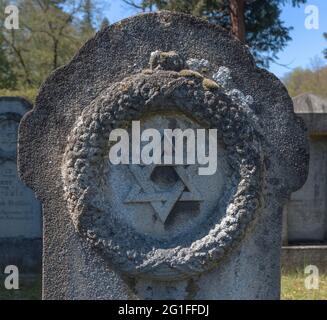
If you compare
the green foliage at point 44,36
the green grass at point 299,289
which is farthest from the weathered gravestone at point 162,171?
the green foliage at point 44,36

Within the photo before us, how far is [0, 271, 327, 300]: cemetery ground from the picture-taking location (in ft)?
18.0

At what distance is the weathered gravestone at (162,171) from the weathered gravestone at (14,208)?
12.2ft

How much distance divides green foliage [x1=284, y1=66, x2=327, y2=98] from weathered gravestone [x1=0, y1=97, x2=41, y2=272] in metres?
22.2

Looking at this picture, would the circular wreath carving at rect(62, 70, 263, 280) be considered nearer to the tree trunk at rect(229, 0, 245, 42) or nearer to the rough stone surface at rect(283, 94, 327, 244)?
the rough stone surface at rect(283, 94, 327, 244)

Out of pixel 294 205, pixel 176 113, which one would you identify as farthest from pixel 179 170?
pixel 294 205

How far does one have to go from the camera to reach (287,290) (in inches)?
223

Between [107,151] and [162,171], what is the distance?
34 cm

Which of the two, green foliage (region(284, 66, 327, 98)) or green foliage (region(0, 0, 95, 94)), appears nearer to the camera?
green foliage (region(0, 0, 95, 94))

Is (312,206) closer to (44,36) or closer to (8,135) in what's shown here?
(8,135)

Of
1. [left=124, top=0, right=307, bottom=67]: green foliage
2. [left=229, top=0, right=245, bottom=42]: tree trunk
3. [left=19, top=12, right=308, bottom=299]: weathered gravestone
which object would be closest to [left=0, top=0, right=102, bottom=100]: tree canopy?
[left=124, top=0, right=307, bottom=67]: green foliage

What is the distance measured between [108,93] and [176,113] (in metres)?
0.40

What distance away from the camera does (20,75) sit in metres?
21.7

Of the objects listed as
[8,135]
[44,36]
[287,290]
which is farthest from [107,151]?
[44,36]
